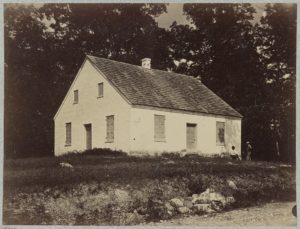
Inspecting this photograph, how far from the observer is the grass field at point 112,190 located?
9.81 meters

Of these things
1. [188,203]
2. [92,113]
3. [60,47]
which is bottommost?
[188,203]

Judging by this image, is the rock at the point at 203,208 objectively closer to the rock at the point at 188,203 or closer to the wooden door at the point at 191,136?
the rock at the point at 188,203

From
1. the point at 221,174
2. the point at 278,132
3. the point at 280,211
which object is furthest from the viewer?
the point at 278,132

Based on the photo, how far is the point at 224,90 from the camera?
99.7 ft

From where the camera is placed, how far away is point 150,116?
20.2m

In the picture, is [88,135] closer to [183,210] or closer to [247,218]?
[183,210]

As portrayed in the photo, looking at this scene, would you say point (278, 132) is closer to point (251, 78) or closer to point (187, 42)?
point (251, 78)

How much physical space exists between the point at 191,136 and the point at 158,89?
3032mm

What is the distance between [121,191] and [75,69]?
23.0 m

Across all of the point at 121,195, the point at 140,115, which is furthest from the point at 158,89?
the point at 121,195

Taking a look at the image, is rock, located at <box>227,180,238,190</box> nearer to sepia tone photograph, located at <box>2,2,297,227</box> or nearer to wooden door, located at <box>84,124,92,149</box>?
sepia tone photograph, located at <box>2,2,297,227</box>

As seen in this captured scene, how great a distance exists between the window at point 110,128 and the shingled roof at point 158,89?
1.71 meters

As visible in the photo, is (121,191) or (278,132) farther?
(278,132)

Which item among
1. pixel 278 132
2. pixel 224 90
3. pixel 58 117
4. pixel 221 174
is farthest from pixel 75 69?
pixel 221 174
